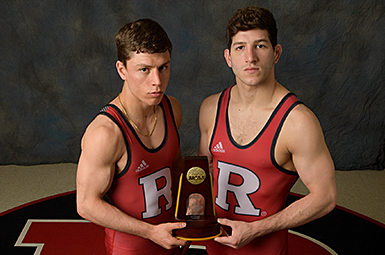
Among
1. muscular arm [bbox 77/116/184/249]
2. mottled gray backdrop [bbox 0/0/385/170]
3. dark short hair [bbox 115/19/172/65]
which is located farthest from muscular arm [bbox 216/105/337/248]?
mottled gray backdrop [bbox 0/0/385/170]

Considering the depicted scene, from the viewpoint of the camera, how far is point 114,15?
545cm

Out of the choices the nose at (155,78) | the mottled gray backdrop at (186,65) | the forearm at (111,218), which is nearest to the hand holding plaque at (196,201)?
the forearm at (111,218)

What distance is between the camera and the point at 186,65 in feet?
18.0

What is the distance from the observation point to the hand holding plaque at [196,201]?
6.86 feet

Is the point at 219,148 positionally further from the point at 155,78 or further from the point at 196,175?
the point at 155,78

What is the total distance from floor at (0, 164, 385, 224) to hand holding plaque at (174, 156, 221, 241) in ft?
9.02

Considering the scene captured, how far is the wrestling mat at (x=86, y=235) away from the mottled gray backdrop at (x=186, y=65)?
1.67 metres

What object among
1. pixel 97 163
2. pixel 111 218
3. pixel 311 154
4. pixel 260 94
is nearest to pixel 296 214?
pixel 311 154

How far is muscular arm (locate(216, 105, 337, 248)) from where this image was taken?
7.02 feet

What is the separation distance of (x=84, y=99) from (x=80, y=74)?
14.2 inches

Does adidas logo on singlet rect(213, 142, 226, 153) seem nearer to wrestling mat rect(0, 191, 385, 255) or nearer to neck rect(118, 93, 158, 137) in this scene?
neck rect(118, 93, 158, 137)

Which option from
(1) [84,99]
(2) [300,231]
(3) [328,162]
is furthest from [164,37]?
(1) [84,99]

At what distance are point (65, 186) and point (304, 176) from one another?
11.8ft

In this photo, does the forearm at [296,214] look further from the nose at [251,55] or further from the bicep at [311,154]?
the nose at [251,55]
